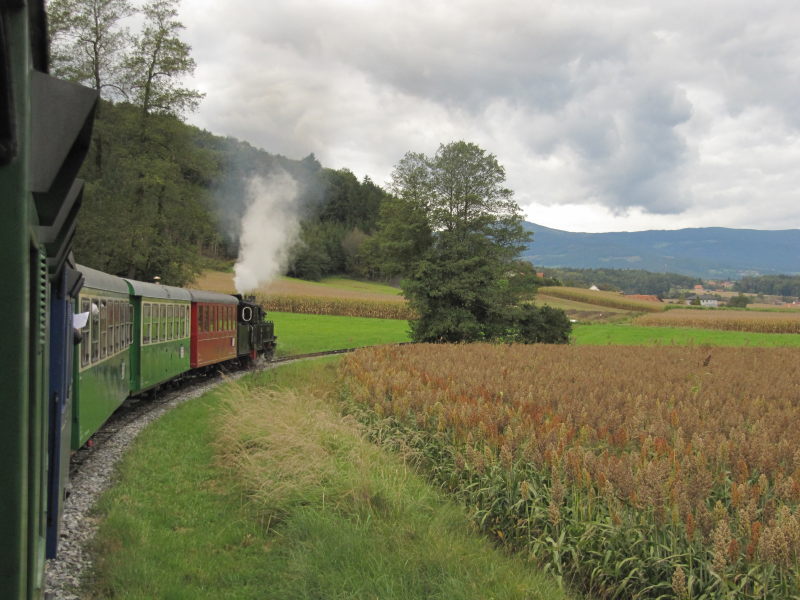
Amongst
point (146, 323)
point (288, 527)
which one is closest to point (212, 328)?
Result: point (146, 323)

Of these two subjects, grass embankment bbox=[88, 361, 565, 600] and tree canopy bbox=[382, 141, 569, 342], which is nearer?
grass embankment bbox=[88, 361, 565, 600]

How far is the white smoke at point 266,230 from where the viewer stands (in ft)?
101

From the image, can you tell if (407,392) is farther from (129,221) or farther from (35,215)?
(129,221)

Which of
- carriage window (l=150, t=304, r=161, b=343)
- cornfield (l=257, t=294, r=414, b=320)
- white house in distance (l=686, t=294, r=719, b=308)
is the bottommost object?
white house in distance (l=686, t=294, r=719, b=308)

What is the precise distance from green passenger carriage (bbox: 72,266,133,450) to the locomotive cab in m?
10.5

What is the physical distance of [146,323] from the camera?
43.1 feet

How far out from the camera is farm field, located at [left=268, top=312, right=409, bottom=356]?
112ft

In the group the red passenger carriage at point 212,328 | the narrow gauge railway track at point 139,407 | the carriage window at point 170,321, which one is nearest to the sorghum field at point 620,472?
the narrow gauge railway track at point 139,407

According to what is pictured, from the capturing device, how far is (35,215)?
2238 mm

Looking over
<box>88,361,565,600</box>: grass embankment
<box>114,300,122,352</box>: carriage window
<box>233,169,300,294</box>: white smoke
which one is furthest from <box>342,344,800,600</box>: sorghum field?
<box>233,169,300,294</box>: white smoke

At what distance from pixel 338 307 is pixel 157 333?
45431 millimetres

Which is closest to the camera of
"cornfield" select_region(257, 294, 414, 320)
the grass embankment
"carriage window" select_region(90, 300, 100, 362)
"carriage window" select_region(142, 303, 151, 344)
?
the grass embankment

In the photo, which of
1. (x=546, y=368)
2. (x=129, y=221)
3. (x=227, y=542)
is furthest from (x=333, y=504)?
(x=129, y=221)

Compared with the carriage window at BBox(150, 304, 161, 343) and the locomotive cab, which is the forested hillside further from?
the carriage window at BBox(150, 304, 161, 343)
